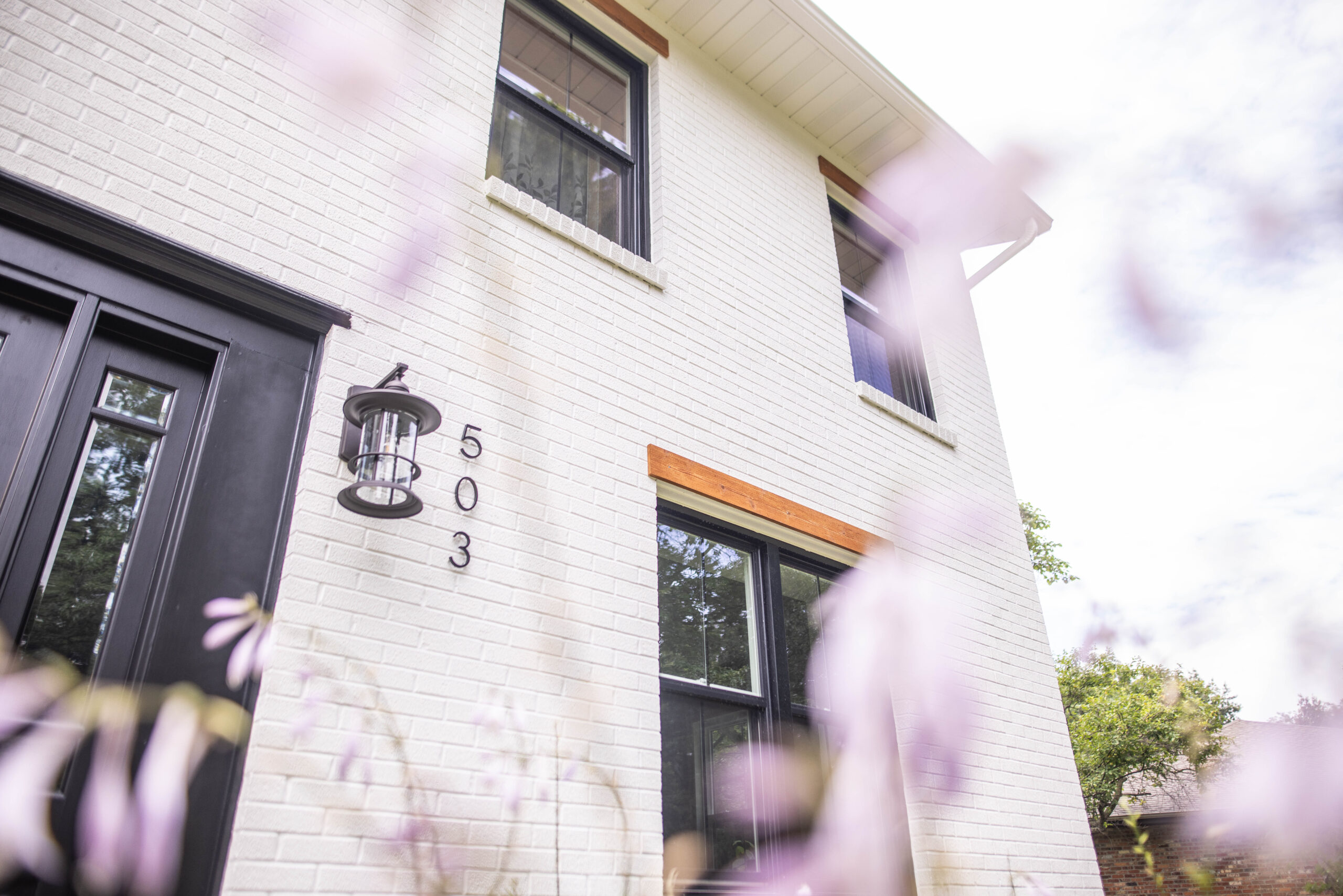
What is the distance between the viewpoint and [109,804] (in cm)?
165

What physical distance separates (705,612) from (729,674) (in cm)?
22

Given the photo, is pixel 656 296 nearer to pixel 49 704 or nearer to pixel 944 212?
pixel 49 704

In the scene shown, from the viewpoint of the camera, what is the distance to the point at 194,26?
8.05ft

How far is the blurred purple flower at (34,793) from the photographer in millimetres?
1557

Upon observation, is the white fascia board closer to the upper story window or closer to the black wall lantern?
the upper story window

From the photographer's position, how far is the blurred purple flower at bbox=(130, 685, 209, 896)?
166cm

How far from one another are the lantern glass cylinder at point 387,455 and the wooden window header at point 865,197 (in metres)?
3.35

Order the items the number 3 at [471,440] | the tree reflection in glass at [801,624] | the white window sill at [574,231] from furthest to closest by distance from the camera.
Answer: the tree reflection in glass at [801,624] → the white window sill at [574,231] → the number 3 at [471,440]

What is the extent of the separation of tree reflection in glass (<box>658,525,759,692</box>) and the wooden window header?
2.59m

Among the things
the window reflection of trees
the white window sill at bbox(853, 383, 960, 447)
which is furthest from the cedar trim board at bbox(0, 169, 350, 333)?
the white window sill at bbox(853, 383, 960, 447)

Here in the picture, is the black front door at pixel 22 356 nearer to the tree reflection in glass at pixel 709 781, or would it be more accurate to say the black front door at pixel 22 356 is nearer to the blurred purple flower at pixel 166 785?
the blurred purple flower at pixel 166 785

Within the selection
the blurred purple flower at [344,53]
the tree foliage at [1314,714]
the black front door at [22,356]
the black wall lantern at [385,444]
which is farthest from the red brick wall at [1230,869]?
the blurred purple flower at [344,53]

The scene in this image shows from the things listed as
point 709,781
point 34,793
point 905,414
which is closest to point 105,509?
point 34,793

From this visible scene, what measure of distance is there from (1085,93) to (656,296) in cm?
212
